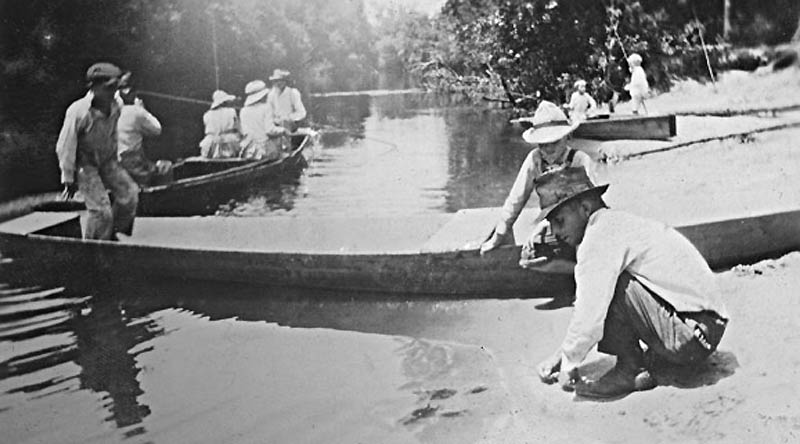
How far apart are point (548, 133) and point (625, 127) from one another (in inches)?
21.2


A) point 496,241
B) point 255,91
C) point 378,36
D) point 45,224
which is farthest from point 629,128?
point 45,224

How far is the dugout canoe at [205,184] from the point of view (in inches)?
133

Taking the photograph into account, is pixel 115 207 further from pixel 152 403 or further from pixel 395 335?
pixel 395 335

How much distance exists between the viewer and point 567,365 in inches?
83.5

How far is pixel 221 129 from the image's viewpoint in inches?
129

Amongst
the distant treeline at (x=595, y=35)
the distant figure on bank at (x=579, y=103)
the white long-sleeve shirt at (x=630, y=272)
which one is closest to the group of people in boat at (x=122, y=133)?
the distant treeline at (x=595, y=35)

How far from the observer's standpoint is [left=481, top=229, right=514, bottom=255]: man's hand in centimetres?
262

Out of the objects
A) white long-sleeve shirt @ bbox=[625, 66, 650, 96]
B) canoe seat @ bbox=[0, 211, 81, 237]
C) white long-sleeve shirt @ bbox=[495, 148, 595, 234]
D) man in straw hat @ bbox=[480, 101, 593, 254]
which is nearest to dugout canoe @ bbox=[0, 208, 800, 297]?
canoe seat @ bbox=[0, 211, 81, 237]

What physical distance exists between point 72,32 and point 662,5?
1.98 meters

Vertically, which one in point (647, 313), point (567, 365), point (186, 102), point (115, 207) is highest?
point (186, 102)

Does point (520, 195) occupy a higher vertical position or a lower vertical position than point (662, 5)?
lower

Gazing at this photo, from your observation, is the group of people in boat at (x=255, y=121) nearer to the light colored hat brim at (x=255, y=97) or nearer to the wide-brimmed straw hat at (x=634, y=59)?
the light colored hat brim at (x=255, y=97)

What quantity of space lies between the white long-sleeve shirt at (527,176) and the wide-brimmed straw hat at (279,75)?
88 cm

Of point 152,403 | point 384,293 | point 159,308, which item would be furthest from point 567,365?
point 159,308
